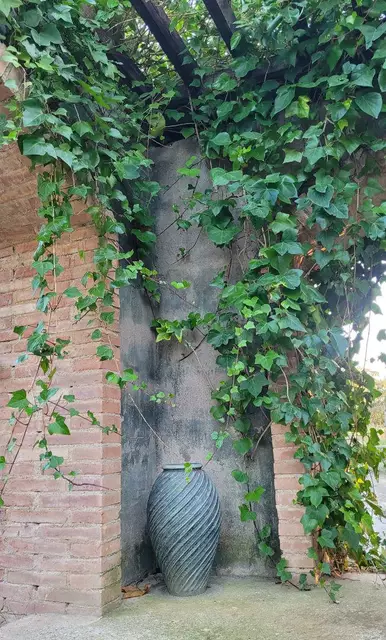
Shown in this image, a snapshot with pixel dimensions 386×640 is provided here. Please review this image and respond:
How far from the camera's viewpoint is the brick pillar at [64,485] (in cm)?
217

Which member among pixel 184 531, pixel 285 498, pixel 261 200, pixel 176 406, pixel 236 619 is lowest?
pixel 236 619

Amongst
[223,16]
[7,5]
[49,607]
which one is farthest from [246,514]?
[223,16]

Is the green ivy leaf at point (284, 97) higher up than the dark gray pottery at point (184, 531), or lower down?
higher up

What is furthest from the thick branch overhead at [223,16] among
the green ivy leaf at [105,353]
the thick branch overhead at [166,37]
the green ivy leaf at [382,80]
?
the green ivy leaf at [105,353]

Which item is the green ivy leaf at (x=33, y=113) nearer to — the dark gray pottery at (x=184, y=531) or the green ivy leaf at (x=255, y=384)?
the green ivy leaf at (x=255, y=384)

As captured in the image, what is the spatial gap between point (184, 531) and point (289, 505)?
52cm

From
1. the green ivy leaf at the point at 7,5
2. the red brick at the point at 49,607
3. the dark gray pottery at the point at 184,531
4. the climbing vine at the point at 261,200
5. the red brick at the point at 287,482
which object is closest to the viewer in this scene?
the green ivy leaf at the point at 7,5

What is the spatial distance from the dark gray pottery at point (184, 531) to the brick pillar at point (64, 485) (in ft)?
0.66

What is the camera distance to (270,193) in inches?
88.9

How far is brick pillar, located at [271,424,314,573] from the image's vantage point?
7.72 ft

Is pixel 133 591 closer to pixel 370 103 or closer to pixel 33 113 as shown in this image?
pixel 33 113

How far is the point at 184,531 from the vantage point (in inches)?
89.3

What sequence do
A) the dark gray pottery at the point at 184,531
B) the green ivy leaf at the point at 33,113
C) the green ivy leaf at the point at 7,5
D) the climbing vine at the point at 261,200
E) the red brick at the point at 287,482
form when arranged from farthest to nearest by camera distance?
the red brick at the point at 287,482
the dark gray pottery at the point at 184,531
the climbing vine at the point at 261,200
the green ivy leaf at the point at 33,113
the green ivy leaf at the point at 7,5

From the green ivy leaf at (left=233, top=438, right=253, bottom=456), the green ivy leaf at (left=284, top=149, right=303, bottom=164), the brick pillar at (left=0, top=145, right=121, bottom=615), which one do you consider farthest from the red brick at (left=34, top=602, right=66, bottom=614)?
the green ivy leaf at (left=284, top=149, right=303, bottom=164)
